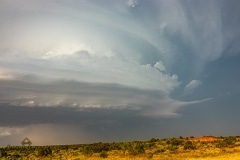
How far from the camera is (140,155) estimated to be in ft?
154

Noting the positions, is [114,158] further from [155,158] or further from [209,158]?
[209,158]

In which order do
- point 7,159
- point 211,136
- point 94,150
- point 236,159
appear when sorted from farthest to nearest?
1. point 211,136
2. point 94,150
3. point 7,159
4. point 236,159

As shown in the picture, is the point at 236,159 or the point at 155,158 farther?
the point at 155,158

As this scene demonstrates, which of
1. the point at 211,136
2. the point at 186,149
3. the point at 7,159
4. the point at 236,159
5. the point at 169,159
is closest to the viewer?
the point at 236,159

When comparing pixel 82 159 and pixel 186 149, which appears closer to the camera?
pixel 82 159

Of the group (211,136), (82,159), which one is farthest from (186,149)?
(211,136)

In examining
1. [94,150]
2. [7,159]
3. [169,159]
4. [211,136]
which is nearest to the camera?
[169,159]

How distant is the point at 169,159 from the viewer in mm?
40969

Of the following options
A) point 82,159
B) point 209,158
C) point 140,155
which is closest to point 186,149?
point 140,155

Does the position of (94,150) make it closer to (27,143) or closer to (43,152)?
(43,152)

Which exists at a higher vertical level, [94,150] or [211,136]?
[211,136]

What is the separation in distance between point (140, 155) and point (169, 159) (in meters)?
6.67

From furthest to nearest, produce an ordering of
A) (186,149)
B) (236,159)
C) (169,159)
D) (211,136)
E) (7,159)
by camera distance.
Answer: (211,136)
(186,149)
(7,159)
(169,159)
(236,159)

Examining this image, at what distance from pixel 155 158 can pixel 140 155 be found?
4489mm
